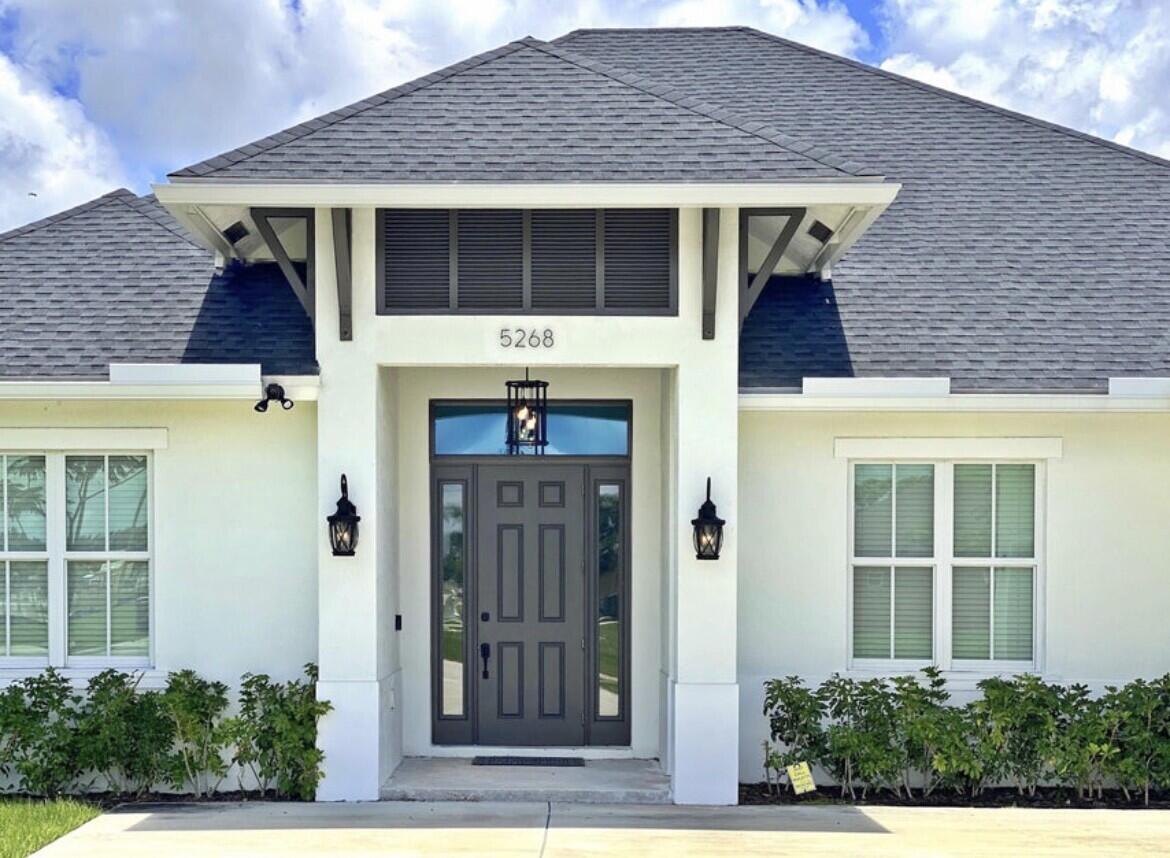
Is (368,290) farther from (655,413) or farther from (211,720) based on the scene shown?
(211,720)

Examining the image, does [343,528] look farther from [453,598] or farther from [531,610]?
[531,610]

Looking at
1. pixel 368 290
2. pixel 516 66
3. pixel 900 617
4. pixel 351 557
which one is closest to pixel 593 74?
pixel 516 66

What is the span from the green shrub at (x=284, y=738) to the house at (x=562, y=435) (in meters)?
0.15

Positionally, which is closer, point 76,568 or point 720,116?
point 720,116

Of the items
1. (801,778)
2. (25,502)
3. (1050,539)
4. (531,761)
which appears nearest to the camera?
(801,778)

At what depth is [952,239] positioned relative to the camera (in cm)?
1255

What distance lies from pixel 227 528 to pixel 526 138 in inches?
151

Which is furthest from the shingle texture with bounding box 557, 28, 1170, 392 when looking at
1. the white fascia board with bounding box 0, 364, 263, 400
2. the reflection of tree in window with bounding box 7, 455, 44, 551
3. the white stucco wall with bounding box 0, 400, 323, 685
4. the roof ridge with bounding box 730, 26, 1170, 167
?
the reflection of tree in window with bounding box 7, 455, 44, 551

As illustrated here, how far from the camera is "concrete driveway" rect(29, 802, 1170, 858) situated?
836 centimetres

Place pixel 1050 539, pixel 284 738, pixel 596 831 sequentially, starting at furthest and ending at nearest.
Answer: pixel 1050 539, pixel 284 738, pixel 596 831

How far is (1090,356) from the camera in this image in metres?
10.9

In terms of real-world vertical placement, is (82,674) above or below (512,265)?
below

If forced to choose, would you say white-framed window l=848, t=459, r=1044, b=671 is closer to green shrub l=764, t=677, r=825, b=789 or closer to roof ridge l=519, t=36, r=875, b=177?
green shrub l=764, t=677, r=825, b=789

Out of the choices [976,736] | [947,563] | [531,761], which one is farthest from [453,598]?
[976,736]
